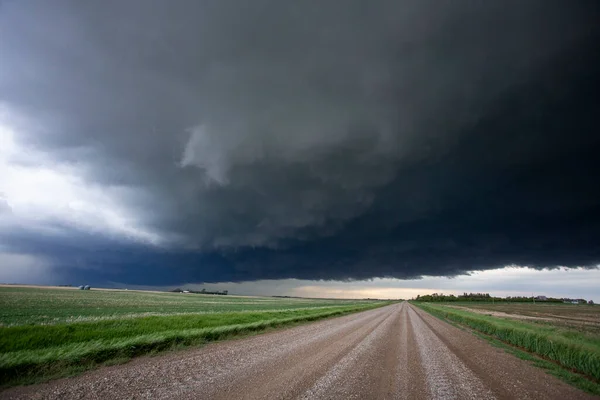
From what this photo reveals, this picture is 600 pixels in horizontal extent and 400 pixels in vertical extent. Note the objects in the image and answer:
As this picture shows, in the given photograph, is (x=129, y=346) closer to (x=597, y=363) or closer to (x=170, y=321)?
(x=170, y=321)

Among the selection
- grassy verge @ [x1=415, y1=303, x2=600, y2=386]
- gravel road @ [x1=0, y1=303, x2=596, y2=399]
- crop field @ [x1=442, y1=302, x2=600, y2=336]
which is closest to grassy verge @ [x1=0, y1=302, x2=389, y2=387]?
gravel road @ [x1=0, y1=303, x2=596, y2=399]

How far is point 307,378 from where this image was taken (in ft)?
30.9

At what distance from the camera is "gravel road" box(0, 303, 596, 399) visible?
798 centimetres

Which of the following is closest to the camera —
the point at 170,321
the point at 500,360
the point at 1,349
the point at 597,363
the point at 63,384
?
the point at 63,384

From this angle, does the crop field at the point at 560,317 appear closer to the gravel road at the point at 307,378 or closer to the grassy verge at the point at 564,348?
the grassy verge at the point at 564,348

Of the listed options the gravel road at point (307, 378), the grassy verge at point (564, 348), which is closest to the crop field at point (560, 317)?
the grassy verge at point (564, 348)

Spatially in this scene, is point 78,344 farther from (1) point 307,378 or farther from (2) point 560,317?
(2) point 560,317

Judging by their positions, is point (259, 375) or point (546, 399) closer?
point (546, 399)

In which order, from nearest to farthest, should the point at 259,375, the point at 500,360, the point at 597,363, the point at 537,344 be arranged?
the point at 259,375
the point at 597,363
the point at 500,360
the point at 537,344

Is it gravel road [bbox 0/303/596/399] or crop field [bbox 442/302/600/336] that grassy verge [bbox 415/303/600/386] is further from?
crop field [bbox 442/302/600/336]

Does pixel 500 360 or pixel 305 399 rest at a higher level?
pixel 305 399

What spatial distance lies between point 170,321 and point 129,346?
30.6ft

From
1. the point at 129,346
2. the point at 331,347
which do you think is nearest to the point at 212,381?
the point at 129,346

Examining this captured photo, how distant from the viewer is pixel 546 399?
28.4 ft
